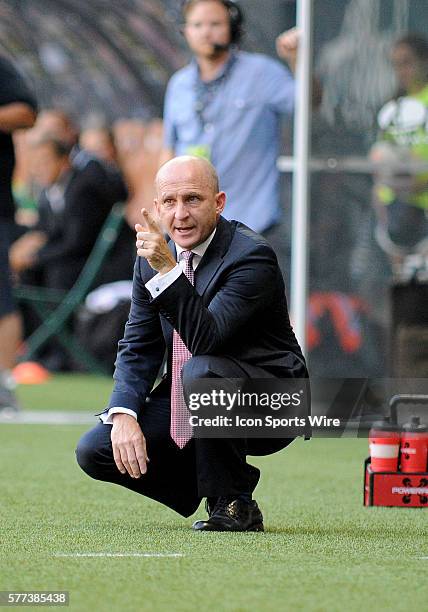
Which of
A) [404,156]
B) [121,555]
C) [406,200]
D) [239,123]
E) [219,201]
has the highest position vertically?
[239,123]

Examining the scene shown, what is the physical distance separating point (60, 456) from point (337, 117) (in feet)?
9.26

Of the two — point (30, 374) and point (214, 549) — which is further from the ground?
point (30, 374)

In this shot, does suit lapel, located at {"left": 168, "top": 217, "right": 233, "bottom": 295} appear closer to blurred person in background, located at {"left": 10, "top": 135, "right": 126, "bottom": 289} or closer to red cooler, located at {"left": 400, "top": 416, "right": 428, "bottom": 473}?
red cooler, located at {"left": 400, "top": 416, "right": 428, "bottom": 473}

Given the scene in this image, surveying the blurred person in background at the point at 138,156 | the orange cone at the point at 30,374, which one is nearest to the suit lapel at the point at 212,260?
the orange cone at the point at 30,374

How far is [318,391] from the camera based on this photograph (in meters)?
7.46

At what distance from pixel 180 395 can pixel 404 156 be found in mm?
4590

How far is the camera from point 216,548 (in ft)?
15.9

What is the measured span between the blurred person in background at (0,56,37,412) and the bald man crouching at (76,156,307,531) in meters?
4.14

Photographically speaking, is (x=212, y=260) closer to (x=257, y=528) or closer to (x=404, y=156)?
(x=257, y=528)

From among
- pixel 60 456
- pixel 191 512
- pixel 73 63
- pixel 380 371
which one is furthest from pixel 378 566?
pixel 73 63

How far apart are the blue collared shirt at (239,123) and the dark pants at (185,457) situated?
149 inches

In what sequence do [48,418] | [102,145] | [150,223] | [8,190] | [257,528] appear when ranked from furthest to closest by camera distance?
[102,145]
[48,418]
[8,190]
[257,528]
[150,223]

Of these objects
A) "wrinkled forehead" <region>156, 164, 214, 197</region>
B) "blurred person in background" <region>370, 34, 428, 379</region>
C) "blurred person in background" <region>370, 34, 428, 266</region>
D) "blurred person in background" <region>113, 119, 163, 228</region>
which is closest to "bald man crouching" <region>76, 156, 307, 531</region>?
"wrinkled forehead" <region>156, 164, 214, 197</region>

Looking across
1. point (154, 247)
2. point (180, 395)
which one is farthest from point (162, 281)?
point (180, 395)
